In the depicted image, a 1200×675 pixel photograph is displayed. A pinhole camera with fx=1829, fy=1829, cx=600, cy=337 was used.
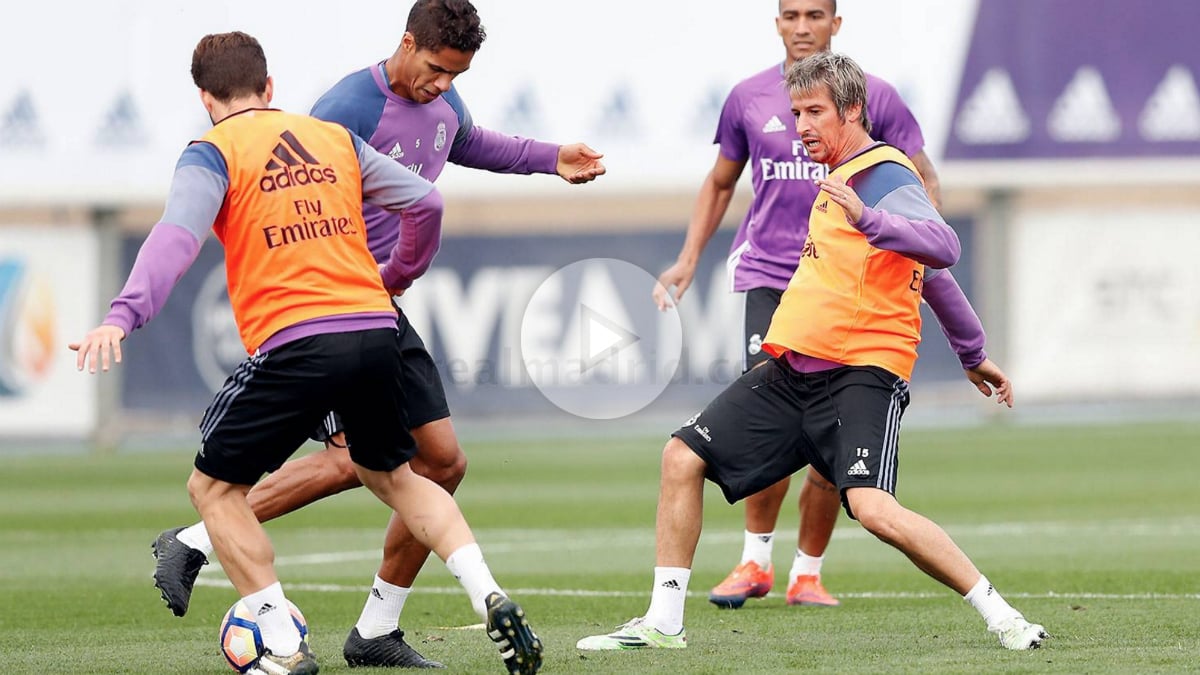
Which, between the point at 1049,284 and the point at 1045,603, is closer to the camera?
the point at 1045,603

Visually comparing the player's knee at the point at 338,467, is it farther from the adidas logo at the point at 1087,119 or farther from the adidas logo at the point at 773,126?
the adidas logo at the point at 1087,119

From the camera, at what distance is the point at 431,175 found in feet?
22.2

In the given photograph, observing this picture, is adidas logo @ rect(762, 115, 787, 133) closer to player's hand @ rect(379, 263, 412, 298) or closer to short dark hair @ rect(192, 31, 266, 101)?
player's hand @ rect(379, 263, 412, 298)

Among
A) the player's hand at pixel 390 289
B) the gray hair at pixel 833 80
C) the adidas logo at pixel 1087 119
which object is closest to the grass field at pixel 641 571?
the player's hand at pixel 390 289

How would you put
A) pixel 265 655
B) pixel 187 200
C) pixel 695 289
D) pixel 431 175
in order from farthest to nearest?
pixel 695 289, pixel 431 175, pixel 265 655, pixel 187 200

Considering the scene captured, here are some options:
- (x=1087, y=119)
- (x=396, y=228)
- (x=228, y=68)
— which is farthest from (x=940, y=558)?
(x=1087, y=119)

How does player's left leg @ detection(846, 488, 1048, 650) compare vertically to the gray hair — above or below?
below

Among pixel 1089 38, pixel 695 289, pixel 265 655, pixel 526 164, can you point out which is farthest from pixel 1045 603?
pixel 1089 38

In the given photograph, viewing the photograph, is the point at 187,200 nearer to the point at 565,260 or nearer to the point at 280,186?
the point at 280,186

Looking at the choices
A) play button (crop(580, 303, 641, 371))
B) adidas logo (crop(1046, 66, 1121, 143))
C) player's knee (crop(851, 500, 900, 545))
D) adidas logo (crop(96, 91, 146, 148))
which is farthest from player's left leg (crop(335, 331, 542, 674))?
adidas logo (crop(1046, 66, 1121, 143))

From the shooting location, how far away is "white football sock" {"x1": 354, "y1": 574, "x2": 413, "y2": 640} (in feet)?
20.1

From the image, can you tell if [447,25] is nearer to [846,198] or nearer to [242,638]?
[846,198]

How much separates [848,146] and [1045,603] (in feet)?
7.78

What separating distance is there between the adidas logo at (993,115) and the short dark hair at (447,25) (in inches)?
742
